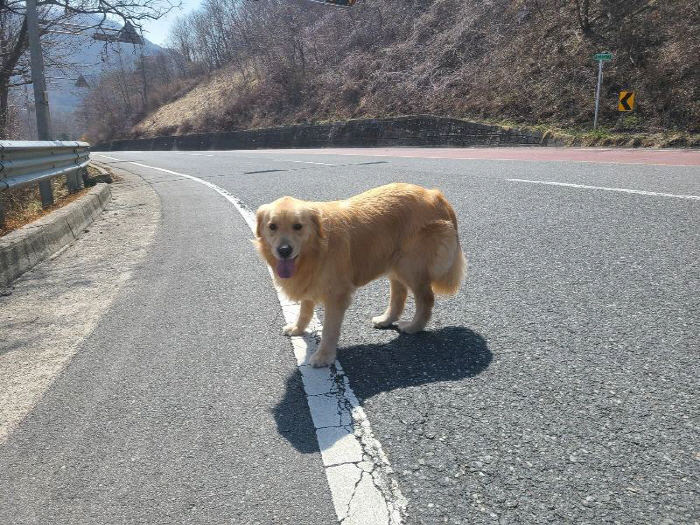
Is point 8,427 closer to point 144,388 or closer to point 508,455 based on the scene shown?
point 144,388

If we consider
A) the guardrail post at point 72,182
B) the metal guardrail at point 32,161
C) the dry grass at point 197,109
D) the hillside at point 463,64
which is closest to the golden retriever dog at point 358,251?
the metal guardrail at point 32,161

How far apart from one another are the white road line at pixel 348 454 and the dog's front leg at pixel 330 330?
0.06 metres

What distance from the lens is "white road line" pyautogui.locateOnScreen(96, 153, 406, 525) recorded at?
1975 millimetres

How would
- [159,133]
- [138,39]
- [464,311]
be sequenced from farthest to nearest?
[159,133], [138,39], [464,311]

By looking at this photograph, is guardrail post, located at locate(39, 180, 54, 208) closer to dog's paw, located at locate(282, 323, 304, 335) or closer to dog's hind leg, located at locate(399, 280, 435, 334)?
dog's paw, located at locate(282, 323, 304, 335)

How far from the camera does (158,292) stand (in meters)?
4.74

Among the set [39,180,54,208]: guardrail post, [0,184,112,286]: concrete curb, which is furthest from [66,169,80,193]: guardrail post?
[0,184,112,286]: concrete curb

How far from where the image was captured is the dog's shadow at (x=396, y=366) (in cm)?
260

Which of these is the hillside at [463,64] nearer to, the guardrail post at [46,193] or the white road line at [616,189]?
the white road line at [616,189]

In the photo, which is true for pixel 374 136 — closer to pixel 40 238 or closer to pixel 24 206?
pixel 24 206

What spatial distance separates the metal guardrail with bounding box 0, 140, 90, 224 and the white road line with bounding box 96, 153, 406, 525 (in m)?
4.72

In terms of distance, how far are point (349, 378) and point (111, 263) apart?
398cm

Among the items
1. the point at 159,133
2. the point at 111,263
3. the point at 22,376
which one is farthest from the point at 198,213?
the point at 159,133

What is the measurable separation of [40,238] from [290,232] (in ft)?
13.8
